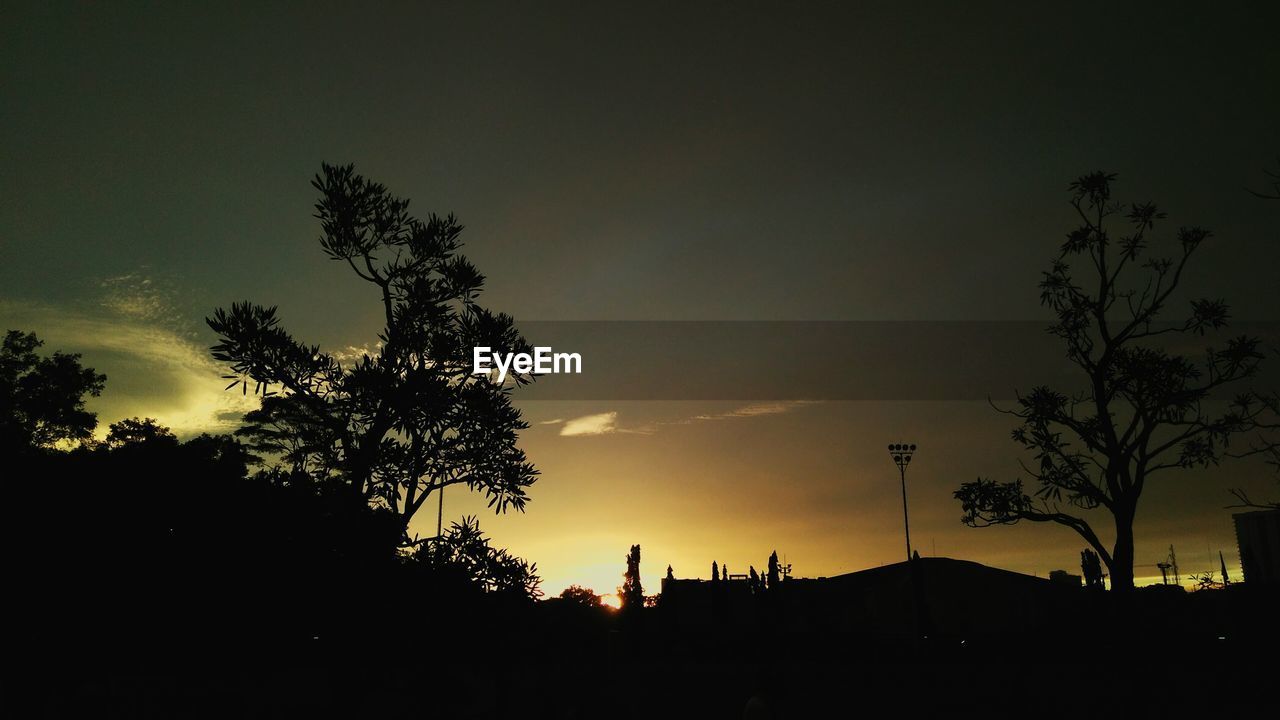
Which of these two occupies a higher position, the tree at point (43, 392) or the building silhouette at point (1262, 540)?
the tree at point (43, 392)

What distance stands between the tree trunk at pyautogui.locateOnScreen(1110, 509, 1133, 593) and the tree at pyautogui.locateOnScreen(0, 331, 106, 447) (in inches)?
2215

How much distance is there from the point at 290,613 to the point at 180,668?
84.1 inches

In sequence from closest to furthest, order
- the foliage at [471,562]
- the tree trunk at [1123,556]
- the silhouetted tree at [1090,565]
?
1. the foliage at [471,562]
2. the tree trunk at [1123,556]
3. the silhouetted tree at [1090,565]

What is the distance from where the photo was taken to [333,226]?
13.1 meters

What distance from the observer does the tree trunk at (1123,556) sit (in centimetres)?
2036

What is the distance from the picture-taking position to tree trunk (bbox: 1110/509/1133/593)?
20.4 m

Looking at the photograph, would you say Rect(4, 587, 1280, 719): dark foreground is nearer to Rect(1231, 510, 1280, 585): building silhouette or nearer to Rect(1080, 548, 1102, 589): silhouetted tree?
Rect(1080, 548, 1102, 589): silhouetted tree

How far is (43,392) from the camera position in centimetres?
4869

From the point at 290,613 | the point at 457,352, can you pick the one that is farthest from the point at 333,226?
the point at 290,613

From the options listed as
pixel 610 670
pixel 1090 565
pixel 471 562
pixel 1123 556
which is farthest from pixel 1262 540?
pixel 471 562

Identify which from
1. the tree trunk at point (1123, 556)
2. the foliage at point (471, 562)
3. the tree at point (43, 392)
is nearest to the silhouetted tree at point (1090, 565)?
the tree trunk at point (1123, 556)

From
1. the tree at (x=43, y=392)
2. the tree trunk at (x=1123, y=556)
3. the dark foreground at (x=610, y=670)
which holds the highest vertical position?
the tree at (x=43, y=392)

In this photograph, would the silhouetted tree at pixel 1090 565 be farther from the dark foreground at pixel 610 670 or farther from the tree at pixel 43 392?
the tree at pixel 43 392

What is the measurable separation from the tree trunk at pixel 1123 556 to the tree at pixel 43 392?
56.2 metres
